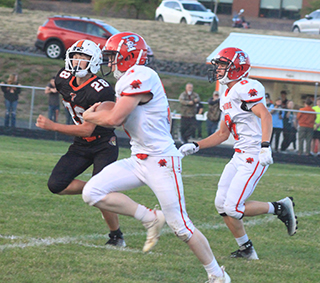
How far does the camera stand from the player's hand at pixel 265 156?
4.51 m

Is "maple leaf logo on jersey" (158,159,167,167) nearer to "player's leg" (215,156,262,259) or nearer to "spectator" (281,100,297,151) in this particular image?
"player's leg" (215,156,262,259)

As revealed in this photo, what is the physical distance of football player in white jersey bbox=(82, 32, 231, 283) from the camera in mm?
3770

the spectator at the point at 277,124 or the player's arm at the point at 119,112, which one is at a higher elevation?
the player's arm at the point at 119,112

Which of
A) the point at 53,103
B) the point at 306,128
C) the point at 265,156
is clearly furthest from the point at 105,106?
the point at 53,103

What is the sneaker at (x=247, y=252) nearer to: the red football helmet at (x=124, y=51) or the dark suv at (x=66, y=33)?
the red football helmet at (x=124, y=51)

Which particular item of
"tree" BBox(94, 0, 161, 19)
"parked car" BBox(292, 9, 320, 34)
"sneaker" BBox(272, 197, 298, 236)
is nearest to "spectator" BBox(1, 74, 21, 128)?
"sneaker" BBox(272, 197, 298, 236)

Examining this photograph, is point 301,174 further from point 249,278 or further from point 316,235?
point 249,278

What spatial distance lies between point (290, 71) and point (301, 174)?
775 cm

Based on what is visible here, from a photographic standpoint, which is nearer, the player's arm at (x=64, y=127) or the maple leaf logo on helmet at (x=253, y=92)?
the player's arm at (x=64, y=127)

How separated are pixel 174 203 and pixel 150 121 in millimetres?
619

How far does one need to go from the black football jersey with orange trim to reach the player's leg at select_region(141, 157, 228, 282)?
112 centimetres

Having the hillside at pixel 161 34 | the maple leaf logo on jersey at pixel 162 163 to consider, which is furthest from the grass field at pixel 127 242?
the hillside at pixel 161 34

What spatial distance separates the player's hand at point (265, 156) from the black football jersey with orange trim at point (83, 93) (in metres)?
1.42

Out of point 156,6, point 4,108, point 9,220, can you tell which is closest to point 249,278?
point 9,220
